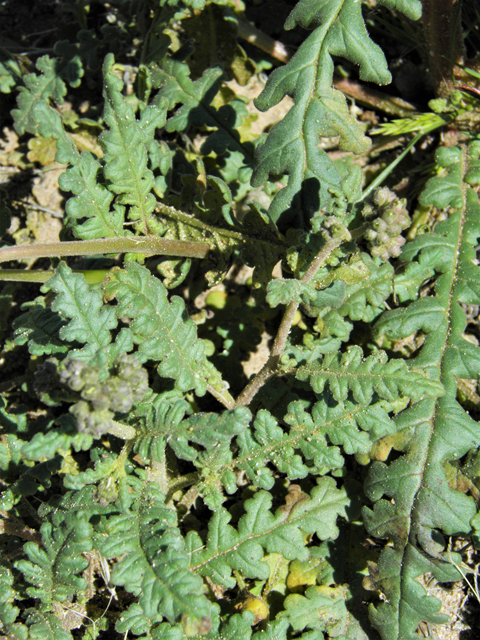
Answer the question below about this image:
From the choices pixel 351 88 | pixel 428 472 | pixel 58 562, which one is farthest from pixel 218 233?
pixel 58 562

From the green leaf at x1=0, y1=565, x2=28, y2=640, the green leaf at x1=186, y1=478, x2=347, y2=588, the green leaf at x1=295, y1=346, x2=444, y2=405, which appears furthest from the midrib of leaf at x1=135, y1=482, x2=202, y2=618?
the green leaf at x1=295, y1=346, x2=444, y2=405

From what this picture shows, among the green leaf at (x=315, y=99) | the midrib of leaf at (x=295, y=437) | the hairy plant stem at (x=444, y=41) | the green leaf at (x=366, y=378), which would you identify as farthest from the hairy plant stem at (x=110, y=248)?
the hairy plant stem at (x=444, y=41)

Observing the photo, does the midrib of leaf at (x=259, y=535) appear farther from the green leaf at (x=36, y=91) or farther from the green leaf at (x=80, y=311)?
the green leaf at (x=36, y=91)

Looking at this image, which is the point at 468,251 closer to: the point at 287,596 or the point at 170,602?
the point at 287,596

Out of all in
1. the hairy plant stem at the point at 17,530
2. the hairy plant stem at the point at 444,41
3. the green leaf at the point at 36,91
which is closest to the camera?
the hairy plant stem at the point at 17,530

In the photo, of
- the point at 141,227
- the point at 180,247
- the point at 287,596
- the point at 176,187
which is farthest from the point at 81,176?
the point at 287,596

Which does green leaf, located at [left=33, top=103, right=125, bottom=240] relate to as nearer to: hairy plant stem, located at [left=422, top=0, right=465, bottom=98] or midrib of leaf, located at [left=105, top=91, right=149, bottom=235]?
midrib of leaf, located at [left=105, top=91, right=149, bottom=235]
